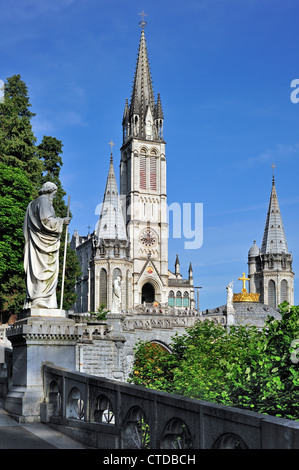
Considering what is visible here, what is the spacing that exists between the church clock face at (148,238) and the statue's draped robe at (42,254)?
7869 centimetres

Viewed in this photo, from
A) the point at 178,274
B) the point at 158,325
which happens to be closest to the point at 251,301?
the point at 158,325

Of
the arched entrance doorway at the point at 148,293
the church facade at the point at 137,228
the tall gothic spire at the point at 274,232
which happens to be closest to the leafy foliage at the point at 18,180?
the church facade at the point at 137,228

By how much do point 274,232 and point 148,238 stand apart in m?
18.1

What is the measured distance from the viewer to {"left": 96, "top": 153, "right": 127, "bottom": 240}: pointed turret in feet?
247

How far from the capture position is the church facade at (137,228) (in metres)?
75.0

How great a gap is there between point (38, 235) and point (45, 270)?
1.90 ft

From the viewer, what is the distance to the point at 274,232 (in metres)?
85.3

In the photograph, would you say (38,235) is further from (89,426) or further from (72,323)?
(89,426)

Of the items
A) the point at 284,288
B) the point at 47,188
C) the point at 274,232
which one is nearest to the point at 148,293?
the point at 284,288

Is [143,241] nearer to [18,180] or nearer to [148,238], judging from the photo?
[148,238]

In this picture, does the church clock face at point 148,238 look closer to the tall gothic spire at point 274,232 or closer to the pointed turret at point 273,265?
the pointed turret at point 273,265

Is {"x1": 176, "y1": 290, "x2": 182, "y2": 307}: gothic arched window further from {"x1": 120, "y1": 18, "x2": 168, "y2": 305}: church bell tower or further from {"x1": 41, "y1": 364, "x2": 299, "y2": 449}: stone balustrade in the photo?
{"x1": 41, "y1": 364, "x2": 299, "y2": 449}: stone balustrade
